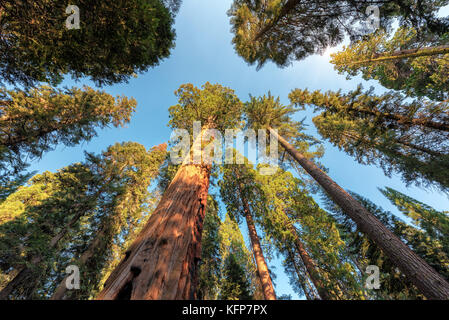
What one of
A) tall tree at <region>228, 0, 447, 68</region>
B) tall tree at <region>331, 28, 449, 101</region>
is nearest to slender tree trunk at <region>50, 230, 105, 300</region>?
tall tree at <region>228, 0, 447, 68</region>

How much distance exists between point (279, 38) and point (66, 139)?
11.2 meters

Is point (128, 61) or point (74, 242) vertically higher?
point (128, 61)

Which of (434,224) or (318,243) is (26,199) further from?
(434,224)

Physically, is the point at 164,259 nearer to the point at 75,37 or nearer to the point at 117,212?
the point at 75,37

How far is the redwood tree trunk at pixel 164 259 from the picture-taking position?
3.18 ft

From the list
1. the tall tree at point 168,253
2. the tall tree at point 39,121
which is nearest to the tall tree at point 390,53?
the tall tree at point 168,253

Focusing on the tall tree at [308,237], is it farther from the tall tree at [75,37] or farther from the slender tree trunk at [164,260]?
the tall tree at [75,37]

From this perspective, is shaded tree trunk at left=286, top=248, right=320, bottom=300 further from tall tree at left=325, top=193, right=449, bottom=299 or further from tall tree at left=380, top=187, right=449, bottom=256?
tall tree at left=380, top=187, right=449, bottom=256

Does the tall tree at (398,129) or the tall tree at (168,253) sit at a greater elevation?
the tall tree at (398,129)

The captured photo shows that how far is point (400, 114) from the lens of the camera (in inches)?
240

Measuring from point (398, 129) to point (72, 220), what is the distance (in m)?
16.6

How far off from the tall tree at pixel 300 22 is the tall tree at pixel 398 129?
2.35 metres

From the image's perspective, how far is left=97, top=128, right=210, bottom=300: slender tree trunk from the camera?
0.97 m
